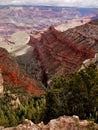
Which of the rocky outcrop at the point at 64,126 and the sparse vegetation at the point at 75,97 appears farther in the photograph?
the sparse vegetation at the point at 75,97

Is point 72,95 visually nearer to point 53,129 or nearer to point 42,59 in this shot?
point 53,129

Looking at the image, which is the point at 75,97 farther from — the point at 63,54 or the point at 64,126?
the point at 63,54

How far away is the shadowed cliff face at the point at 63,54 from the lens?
13838 centimetres

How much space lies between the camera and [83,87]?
51.1 metres

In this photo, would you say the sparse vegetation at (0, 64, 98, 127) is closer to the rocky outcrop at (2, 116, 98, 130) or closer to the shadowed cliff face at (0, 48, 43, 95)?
the rocky outcrop at (2, 116, 98, 130)

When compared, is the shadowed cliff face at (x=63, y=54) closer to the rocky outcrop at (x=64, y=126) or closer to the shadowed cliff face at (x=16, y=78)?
the shadowed cliff face at (x=16, y=78)

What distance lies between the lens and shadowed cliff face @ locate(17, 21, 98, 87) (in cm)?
13838

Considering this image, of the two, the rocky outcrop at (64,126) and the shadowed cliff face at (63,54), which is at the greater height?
the rocky outcrop at (64,126)

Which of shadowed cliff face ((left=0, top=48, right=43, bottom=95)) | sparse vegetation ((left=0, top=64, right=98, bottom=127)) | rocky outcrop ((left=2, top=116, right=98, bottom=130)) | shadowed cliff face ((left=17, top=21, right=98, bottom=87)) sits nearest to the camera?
rocky outcrop ((left=2, top=116, right=98, bottom=130))

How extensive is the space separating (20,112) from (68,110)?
Answer: 18.8 m

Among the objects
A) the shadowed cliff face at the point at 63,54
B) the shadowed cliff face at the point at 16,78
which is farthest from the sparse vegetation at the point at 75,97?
the shadowed cliff face at the point at 63,54

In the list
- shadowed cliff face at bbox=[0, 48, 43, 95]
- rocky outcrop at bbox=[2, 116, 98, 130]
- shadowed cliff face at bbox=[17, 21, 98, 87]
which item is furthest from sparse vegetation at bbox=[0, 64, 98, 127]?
shadowed cliff face at bbox=[17, 21, 98, 87]

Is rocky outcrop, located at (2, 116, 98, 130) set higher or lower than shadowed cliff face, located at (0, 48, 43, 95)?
higher

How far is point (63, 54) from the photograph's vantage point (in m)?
154
